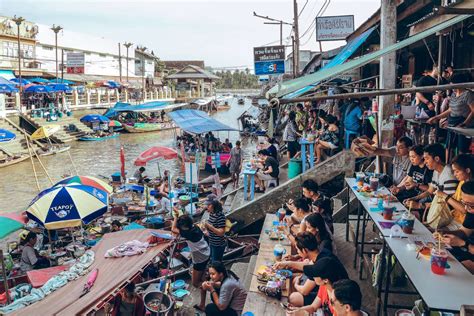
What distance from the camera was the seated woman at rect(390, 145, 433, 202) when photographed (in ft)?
17.6

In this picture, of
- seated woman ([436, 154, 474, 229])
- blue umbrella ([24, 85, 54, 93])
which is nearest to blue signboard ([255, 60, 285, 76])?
seated woman ([436, 154, 474, 229])

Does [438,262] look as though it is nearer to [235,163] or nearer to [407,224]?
[407,224]

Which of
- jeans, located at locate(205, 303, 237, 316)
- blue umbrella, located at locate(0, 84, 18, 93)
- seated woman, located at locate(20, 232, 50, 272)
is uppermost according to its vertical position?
blue umbrella, located at locate(0, 84, 18, 93)

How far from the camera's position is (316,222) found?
16.4 ft

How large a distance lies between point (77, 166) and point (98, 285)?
17.7 meters

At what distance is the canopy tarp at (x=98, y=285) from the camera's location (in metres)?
4.76

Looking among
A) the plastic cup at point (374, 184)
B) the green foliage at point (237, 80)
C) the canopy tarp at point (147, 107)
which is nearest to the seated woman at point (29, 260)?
the plastic cup at point (374, 184)

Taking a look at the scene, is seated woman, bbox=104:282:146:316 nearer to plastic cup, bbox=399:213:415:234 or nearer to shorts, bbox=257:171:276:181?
plastic cup, bbox=399:213:415:234

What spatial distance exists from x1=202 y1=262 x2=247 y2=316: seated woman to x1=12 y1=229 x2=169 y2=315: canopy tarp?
3.26ft

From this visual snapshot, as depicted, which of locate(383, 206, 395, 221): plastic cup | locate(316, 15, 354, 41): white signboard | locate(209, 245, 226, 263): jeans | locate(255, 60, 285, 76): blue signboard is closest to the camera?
locate(383, 206, 395, 221): plastic cup

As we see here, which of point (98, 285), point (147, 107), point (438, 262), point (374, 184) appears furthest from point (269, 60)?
point (438, 262)

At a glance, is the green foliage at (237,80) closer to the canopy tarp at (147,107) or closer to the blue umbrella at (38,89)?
the canopy tarp at (147,107)

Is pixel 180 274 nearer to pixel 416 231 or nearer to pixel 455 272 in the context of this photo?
pixel 416 231

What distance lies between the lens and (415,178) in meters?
5.70
